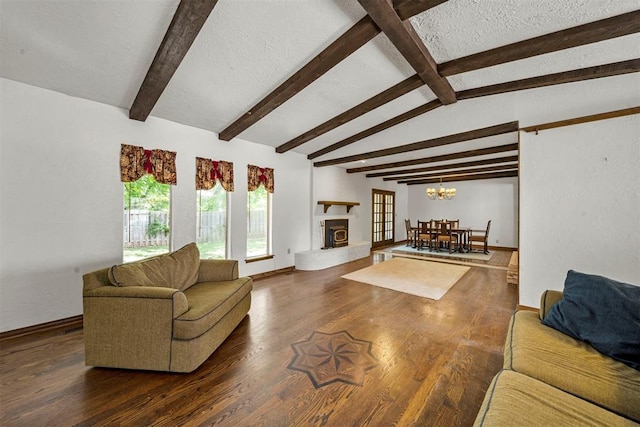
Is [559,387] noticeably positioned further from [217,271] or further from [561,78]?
[561,78]

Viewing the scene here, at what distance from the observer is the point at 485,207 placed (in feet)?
29.1

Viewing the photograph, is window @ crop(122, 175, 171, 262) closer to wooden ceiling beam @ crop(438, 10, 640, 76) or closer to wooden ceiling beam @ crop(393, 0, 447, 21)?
wooden ceiling beam @ crop(393, 0, 447, 21)

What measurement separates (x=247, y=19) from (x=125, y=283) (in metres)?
2.40

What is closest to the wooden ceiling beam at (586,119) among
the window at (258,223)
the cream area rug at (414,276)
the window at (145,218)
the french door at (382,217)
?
the cream area rug at (414,276)

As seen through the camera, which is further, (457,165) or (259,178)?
(457,165)

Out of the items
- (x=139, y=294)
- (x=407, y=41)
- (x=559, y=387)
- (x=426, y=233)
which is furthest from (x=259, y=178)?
(x=426, y=233)

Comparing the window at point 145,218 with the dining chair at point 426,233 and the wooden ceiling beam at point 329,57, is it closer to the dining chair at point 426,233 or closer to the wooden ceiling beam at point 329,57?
the wooden ceiling beam at point 329,57

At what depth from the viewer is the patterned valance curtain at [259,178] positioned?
15.3 feet

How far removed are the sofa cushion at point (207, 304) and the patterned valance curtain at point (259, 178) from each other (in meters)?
2.19

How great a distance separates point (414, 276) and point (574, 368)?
11.7 feet

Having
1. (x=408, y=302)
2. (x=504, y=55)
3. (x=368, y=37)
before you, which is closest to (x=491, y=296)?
(x=408, y=302)

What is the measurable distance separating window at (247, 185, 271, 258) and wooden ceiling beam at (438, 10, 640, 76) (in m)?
3.59

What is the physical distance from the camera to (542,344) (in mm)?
1562

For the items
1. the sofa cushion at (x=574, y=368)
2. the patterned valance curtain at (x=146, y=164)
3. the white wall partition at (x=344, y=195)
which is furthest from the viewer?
the white wall partition at (x=344, y=195)
